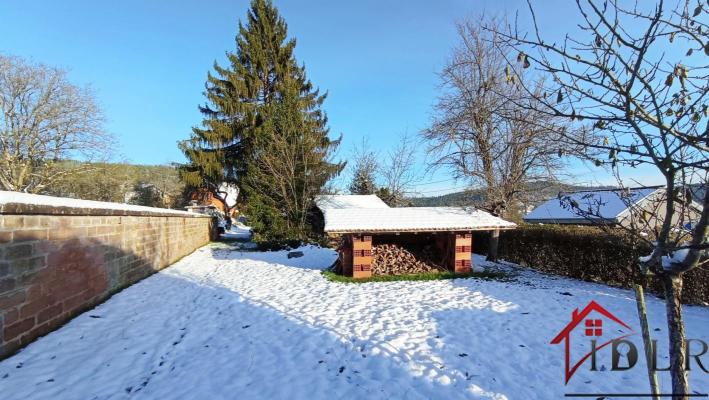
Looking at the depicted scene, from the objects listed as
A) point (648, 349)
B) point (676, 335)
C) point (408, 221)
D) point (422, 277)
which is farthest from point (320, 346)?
point (408, 221)

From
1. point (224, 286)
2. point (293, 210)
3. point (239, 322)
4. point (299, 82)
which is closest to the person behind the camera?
point (239, 322)

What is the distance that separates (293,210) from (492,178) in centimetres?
980

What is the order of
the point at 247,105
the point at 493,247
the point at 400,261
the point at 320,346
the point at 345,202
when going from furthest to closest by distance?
1. the point at 247,105
2. the point at 345,202
3. the point at 493,247
4. the point at 400,261
5. the point at 320,346

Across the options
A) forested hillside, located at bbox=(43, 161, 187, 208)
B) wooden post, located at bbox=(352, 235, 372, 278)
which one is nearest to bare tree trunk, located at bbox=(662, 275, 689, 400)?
wooden post, located at bbox=(352, 235, 372, 278)

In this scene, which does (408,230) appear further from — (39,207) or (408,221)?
(39,207)

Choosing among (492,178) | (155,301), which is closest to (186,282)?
(155,301)

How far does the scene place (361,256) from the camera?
937cm

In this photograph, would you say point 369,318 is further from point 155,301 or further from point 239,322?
point 155,301

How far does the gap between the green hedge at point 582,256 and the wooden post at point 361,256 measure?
5.51m

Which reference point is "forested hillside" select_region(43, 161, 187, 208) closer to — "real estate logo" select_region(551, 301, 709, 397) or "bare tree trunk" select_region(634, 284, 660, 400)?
"real estate logo" select_region(551, 301, 709, 397)

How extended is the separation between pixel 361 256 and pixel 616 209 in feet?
57.8

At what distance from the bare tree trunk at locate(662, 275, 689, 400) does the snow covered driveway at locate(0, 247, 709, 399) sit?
154 cm

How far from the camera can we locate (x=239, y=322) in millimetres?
5562

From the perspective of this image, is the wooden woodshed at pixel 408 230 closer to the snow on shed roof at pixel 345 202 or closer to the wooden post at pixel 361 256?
the wooden post at pixel 361 256
